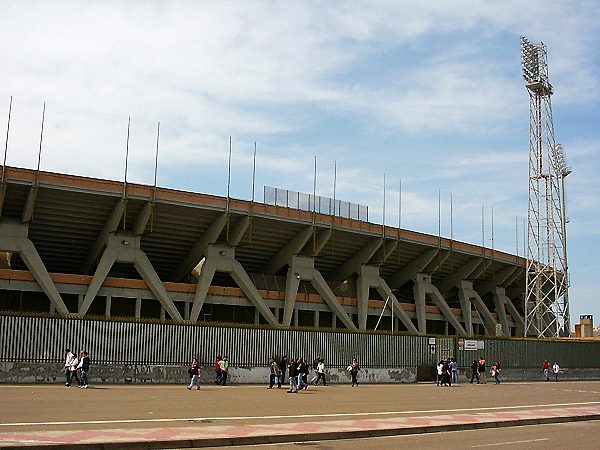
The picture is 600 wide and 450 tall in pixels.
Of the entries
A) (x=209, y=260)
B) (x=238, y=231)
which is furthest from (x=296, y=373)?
(x=209, y=260)

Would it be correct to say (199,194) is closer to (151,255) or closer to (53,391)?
(151,255)

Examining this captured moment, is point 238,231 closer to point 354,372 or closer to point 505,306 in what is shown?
point 354,372

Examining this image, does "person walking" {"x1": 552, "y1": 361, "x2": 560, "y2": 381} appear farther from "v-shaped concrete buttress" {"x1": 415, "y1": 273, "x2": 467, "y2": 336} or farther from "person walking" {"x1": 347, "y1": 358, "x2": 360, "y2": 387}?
"person walking" {"x1": 347, "y1": 358, "x2": 360, "y2": 387}

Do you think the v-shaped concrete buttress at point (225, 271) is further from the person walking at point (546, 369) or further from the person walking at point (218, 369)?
the person walking at point (546, 369)

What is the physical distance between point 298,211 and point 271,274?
9.23 m

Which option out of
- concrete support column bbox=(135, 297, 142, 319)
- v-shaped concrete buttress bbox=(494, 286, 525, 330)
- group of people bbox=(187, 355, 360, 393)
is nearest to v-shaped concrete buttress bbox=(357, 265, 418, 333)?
v-shaped concrete buttress bbox=(494, 286, 525, 330)

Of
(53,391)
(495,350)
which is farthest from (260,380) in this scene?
(495,350)

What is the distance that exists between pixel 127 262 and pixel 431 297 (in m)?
32.7

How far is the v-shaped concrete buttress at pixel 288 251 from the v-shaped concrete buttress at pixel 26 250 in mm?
18793

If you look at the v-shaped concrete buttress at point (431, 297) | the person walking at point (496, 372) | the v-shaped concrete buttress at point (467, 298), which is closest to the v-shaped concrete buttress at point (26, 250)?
the person walking at point (496, 372)

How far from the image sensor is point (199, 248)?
188 ft

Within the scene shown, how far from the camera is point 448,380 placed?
1623 inches

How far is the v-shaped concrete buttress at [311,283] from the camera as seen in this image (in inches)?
2383

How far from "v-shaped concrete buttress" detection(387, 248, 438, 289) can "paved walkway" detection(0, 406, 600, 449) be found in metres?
48.5
